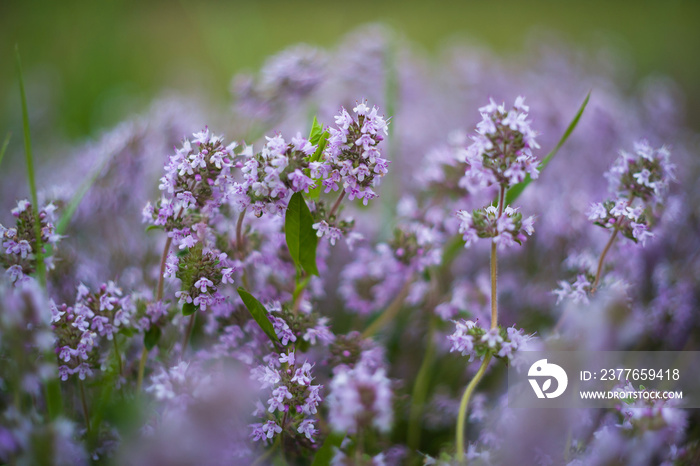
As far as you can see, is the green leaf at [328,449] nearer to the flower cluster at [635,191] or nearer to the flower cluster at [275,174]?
the flower cluster at [275,174]

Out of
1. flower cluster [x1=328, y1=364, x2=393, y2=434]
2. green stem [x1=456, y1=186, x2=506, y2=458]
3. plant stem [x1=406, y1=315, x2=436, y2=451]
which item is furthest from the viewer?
plant stem [x1=406, y1=315, x2=436, y2=451]

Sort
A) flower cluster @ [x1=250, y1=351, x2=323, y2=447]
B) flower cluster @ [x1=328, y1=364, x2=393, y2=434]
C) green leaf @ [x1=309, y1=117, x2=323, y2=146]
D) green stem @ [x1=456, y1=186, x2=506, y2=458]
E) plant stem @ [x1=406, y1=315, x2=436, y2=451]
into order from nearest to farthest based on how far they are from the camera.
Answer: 1. flower cluster @ [x1=328, y1=364, x2=393, y2=434]
2. green stem @ [x1=456, y1=186, x2=506, y2=458]
3. flower cluster @ [x1=250, y1=351, x2=323, y2=447]
4. green leaf @ [x1=309, y1=117, x2=323, y2=146]
5. plant stem @ [x1=406, y1=315, x2=436, y2=451]

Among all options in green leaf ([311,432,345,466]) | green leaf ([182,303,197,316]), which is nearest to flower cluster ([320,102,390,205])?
green leaf ([182,303,197,316])

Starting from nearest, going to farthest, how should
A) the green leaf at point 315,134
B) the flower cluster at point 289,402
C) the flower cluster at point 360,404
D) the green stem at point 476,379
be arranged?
the flower cluster at point 360,404 < the green stem at point 476,379 < the flower cluster at point 289,402 < the green leaf at point 315,134

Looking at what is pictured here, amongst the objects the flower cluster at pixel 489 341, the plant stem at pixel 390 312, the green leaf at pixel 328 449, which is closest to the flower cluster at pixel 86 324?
the green leaf at pixel 328 449

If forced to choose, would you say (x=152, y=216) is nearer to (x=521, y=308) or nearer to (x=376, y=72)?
(x=521, y=308)

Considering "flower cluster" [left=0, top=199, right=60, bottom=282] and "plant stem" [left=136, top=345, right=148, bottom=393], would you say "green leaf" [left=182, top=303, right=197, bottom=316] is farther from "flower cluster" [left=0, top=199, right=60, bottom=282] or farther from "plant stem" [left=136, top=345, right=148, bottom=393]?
"flower cluster" [left=0, top=199, right=60, bottom=282]
